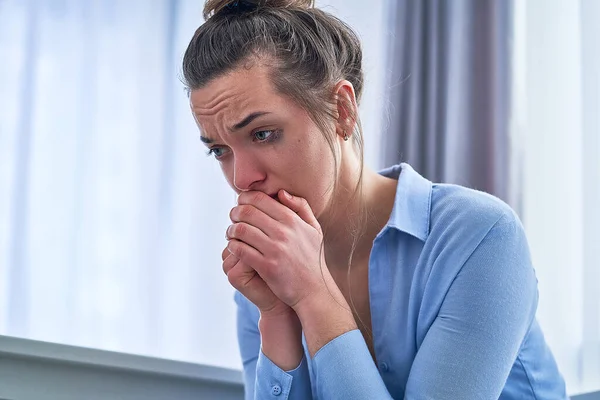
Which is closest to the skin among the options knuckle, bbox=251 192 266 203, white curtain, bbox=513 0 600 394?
knuckle, bbox=251 192 266 203

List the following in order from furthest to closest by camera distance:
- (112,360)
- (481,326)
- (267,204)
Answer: (112,360) < (267,204) < (481,326)

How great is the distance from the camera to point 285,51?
1309 millimetres

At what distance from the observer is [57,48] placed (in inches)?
69.4

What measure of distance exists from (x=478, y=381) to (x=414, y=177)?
1.48 ft

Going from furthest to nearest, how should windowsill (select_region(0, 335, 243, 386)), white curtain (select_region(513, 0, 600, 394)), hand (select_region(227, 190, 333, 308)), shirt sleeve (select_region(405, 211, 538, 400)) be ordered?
1. white curtain (select_region(513, 0, 600, 394))
2. windowsill (select_region(0, 335, 243, 386))
3. hand (select_region(227, 190, 333, 308))
4. shirt sleeve (select_region(405, 211, 538, 400))

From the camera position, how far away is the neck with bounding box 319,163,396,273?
1445 millimetres

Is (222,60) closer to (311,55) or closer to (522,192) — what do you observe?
(311,55)

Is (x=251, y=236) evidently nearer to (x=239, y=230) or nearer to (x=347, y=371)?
(x=239, y=230)

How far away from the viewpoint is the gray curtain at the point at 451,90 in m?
2.10

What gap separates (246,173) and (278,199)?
9cm

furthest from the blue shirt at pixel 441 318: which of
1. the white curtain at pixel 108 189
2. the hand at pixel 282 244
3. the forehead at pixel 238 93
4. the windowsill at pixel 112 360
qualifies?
the white curtain at pixel 108 189

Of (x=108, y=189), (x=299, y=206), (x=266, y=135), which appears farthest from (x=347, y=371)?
(x=108, y=189)

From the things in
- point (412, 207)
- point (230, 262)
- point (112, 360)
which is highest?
point (412, 207)

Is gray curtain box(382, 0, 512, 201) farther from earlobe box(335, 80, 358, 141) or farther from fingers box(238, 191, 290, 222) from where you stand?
fingers box(238, 191, 290, 222)
